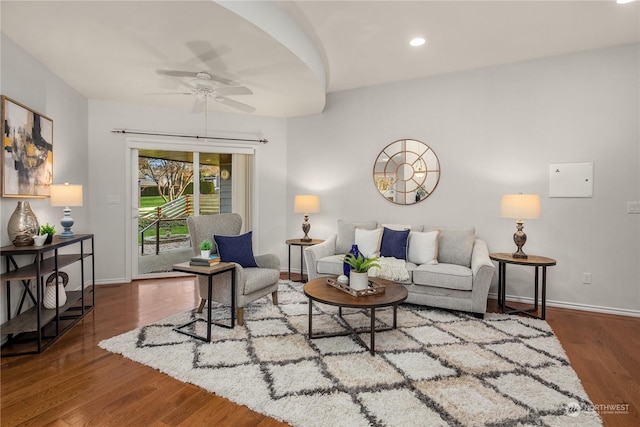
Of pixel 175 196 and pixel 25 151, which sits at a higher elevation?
pixel 25 151

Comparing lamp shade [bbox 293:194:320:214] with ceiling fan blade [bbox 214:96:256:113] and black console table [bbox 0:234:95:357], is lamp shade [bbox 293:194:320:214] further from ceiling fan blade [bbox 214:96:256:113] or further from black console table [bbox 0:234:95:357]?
black console table [bbox 0:234:95:357]

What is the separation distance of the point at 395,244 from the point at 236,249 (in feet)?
5.88

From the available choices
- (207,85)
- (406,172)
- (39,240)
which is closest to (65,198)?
(39,240)

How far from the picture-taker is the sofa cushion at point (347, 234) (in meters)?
4.48

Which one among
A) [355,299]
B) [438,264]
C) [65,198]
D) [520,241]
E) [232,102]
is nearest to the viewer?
[355,299]

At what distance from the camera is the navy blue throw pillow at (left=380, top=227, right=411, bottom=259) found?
3960mm

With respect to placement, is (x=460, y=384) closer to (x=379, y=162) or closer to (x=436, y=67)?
(x=379, y=162)

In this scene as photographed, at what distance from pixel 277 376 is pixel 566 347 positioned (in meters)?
2.33

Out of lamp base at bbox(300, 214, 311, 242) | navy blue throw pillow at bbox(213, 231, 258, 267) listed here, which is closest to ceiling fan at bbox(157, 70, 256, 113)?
navy blue throw pillow at bbox(213, 231, 258, 267)

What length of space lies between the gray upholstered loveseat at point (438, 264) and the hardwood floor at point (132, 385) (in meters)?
0.80

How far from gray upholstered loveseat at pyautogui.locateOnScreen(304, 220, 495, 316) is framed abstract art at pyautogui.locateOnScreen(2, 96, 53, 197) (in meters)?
2.79

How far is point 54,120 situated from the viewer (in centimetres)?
366

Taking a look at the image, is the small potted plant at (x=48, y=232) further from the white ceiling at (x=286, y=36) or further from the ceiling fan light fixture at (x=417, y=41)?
the ceiling fan light fixture at (x=417, y=41)

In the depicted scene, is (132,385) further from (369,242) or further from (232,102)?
(232,102)
